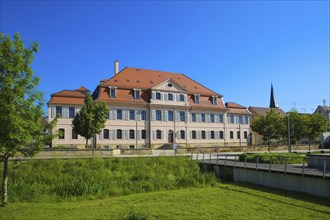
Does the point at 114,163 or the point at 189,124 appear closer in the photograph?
the point at 114,163

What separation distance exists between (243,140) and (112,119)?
24.2 meters

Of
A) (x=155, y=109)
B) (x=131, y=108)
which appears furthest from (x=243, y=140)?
(x=131, y=108)

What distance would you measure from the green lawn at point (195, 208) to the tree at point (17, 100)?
2.76m

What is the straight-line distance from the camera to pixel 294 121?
144 feet

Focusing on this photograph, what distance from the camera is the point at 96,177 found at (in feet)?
63.2

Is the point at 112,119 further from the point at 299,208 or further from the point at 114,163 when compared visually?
the point at 299,208

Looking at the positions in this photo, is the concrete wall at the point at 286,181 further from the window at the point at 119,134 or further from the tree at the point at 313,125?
the tree at the point at 313,125

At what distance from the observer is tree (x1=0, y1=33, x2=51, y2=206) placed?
11500mm

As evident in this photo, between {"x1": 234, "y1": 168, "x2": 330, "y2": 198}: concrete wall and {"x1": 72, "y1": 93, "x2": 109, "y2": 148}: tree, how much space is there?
16.8 meters

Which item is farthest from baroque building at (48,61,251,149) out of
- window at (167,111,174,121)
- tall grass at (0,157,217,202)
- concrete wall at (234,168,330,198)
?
concrete wall at (234,168,330,198)

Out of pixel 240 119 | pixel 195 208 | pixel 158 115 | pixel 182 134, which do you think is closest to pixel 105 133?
pixel 158 115

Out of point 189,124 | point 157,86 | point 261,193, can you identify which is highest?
point 157,86

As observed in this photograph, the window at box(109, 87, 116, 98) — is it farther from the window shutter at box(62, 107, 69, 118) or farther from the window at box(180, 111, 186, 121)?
the window at box(180, 111, 186, 121)

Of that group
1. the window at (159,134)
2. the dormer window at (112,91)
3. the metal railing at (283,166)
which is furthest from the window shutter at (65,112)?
the metal railing at (283,166)
